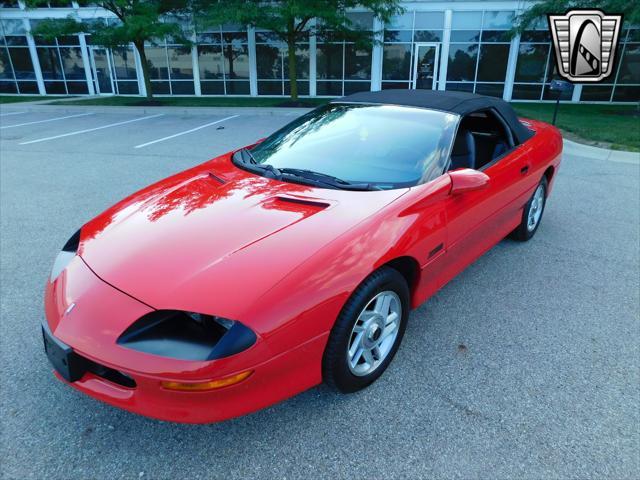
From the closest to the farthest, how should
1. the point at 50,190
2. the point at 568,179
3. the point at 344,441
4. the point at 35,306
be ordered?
the point at 344,441 → the point at 35,306 → the point at 50,190 → the point at 568,179

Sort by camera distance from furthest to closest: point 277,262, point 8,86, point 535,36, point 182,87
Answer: point 8,86
point 182,87
point 535,36
point 277,262

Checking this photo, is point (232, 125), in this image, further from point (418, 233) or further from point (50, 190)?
point (418, 233)

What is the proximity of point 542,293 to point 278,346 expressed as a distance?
8.11ft

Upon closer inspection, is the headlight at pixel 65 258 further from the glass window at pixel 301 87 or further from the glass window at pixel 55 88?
the glass window at pixel 55 88

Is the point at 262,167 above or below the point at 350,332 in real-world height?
above

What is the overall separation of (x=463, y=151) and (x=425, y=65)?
17.6m

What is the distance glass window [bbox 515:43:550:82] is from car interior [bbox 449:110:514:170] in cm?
1752

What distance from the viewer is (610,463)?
193cm

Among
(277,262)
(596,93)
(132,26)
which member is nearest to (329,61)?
(132,26)

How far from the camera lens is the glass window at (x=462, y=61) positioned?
18.5 meters

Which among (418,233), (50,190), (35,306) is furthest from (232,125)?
(418,233)

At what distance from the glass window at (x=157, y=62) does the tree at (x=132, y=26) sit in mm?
3397

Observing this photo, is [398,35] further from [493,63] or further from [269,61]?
[269,61]

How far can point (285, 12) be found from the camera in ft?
47.2
